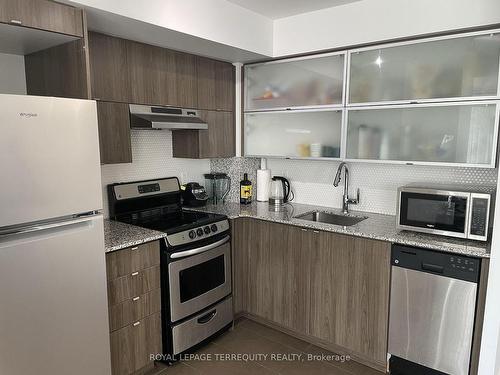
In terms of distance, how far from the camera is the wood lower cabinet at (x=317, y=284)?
243cm

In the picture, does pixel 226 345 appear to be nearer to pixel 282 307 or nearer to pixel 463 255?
pixel 282 307

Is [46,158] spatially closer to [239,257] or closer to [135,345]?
[135,345]

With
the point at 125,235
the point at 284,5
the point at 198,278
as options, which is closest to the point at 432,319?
the point at 198,278

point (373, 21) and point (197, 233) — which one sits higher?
point (373, 21)

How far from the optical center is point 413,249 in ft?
7.34

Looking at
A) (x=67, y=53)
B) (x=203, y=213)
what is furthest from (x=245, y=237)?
(x=67, y=53)

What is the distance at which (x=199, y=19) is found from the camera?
2.42 meters

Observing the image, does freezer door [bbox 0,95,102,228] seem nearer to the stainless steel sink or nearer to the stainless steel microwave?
the stainless steel sink

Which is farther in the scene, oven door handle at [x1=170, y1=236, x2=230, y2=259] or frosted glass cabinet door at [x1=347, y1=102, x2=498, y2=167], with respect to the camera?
oven door handle at [x1=170, y1=236, x2=230, y2=259]

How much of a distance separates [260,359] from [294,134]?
1806 millimetres

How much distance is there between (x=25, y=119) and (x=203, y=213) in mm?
1641

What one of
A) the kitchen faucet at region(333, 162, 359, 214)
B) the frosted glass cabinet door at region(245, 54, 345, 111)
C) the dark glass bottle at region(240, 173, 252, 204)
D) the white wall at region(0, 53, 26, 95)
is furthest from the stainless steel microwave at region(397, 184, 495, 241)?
the white wall at region(0, 53, 26, 95)

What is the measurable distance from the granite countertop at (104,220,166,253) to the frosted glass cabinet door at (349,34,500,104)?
68.5 inches

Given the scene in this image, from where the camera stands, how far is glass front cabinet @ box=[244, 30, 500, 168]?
2238mm
